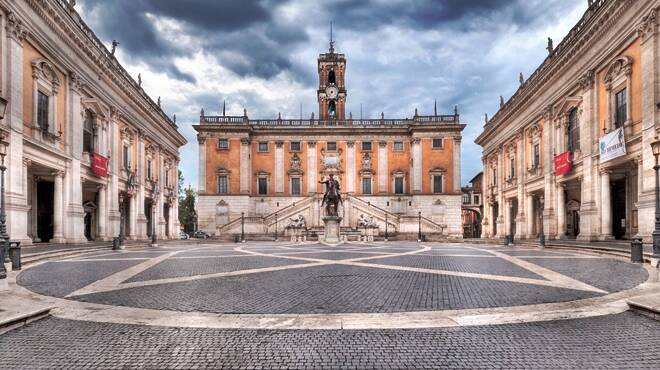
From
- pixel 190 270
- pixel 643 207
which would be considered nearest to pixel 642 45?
pixel 643 207

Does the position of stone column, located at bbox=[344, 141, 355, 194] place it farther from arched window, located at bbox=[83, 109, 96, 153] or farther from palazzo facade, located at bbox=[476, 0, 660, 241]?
arched window, located at bbox=[83, 109, 96, 153]

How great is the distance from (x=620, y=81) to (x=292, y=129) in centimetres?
3672

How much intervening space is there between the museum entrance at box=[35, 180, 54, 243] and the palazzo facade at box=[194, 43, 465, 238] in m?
24.1

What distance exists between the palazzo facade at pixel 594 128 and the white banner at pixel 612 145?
5cm

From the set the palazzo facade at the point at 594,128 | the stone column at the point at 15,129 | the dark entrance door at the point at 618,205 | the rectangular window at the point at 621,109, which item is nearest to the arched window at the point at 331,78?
the palazzo facade at the point at 594,128

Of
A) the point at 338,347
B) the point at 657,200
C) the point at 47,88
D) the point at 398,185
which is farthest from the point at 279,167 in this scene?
the point at 338,347

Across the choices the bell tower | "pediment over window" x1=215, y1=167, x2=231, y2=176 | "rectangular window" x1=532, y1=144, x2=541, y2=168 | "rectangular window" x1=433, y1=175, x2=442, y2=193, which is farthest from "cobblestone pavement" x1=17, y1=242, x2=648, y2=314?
the bell tower

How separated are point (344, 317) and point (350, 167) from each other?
150ft

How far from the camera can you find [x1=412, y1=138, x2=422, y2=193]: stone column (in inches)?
1960

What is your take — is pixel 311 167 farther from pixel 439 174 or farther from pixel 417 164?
pixel 439 174

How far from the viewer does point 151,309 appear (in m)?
6.64

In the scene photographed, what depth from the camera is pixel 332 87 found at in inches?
2196

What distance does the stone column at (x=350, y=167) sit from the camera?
51281 millimetres

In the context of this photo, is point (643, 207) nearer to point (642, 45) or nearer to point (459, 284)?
point (642, 45)
